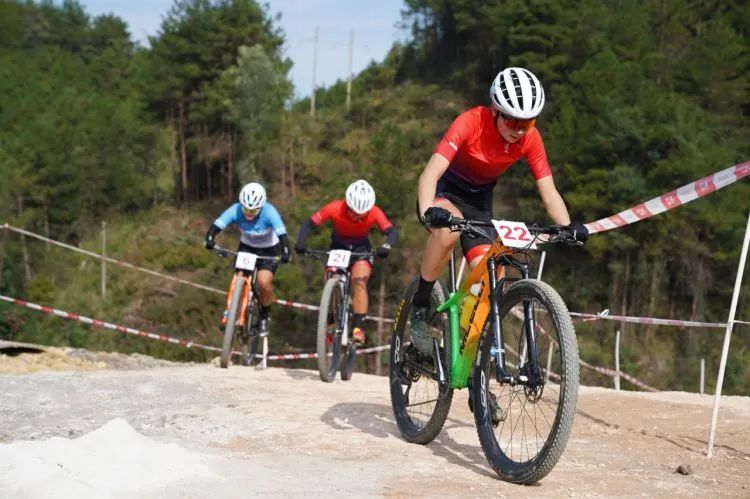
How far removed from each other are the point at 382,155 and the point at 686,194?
27.2 metres

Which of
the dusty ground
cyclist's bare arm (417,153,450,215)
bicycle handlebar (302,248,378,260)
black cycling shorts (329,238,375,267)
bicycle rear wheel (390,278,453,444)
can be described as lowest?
the dusty ground

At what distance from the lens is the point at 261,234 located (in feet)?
36.2

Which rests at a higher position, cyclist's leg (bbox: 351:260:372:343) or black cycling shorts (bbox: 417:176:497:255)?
black cycling shorts (bbox: 417:176:497:255)

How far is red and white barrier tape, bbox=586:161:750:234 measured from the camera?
20.2 feet

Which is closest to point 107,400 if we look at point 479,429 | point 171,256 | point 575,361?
point 479,429

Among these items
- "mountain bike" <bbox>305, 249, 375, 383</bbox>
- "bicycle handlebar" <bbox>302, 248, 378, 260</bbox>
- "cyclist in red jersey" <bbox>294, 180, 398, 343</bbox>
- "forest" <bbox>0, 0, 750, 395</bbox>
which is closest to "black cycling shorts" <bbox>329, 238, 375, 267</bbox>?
"cyclist in red jersey" <bbox>294, 180, 398, 343</bbox>

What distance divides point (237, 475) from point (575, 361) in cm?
178

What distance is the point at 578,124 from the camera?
37.8 m

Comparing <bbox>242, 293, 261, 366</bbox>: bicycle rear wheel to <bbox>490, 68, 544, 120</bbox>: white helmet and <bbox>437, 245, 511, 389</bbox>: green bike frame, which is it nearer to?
<bbox>437, 245, 511, 389</bbox>: green bike frame

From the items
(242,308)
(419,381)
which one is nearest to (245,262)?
(242,308)

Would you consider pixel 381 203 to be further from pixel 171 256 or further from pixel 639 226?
pixel 171 256

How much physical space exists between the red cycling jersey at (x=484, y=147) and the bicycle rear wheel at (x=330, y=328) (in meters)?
4.33

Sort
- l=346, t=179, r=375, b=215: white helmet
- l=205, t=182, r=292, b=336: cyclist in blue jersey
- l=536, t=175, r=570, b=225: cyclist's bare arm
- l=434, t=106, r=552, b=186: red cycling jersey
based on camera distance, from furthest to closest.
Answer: l=205, t=182, r=292, b=336: cyclist in blue jersey < l=346, t=179, r=375, b=215: white helmet < l=434, t=106, r=552, b=186: red cycling jersey < l=536, t=175, r=570, b=225: cyclist's bare arm

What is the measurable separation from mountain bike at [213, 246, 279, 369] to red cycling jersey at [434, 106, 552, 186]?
4.99 meters
